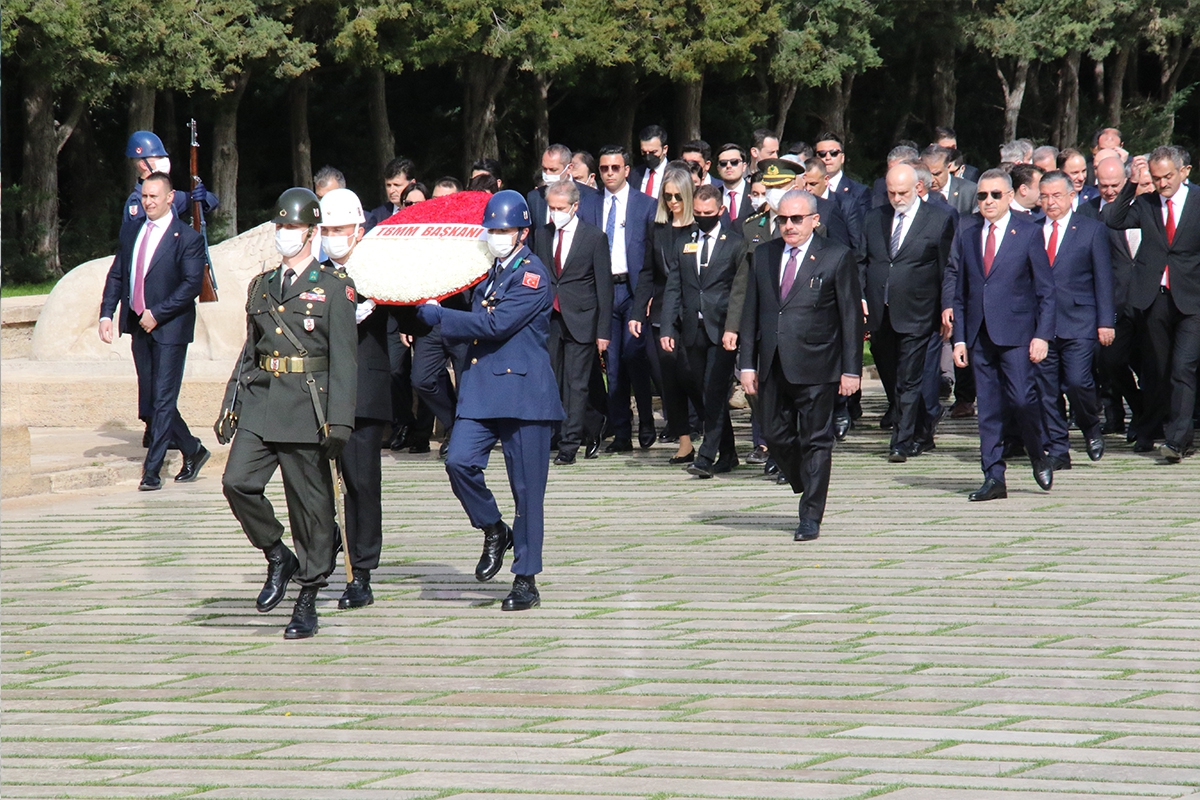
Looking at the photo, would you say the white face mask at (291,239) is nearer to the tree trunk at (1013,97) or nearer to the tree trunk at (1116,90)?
the tree trunk at (1013,97)

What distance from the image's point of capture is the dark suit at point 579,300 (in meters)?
11.2

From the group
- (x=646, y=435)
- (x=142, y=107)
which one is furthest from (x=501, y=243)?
(x=142, y=107)

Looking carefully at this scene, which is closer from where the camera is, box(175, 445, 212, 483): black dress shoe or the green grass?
box(175, 445, 212, 483): black dress shoe

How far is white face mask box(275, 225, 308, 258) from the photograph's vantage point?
6832 millimetres

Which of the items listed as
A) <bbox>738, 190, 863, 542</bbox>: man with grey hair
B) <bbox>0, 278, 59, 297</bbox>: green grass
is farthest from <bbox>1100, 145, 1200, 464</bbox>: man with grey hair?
<bbox>0, 278, 59, 297</bbox>: green grass

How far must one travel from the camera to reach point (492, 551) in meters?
7.56

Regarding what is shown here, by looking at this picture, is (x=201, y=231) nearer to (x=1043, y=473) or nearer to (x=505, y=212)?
(x=505, y=212)

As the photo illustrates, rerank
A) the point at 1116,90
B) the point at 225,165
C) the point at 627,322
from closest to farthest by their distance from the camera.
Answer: the point at 627,322
the point at 225,165
the point at 1116,90

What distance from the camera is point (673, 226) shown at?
36.9 ft

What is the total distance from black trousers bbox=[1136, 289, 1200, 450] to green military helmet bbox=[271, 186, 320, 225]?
6.47 meters

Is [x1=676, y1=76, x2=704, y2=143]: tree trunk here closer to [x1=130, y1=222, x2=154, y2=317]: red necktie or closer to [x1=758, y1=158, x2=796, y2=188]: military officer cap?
[x1=758, y1=158, x2=796, y2=188]: military officer cap

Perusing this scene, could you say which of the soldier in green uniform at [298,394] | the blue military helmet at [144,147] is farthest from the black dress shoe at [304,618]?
the blue military helmet at [144,147]

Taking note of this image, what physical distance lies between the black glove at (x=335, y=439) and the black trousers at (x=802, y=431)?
9.27 ft

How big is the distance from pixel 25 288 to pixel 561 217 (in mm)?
16120
